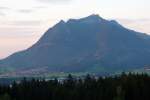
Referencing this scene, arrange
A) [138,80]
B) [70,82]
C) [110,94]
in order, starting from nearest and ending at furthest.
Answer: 1. [110,94]
2. [138,80]
3. [70,82]

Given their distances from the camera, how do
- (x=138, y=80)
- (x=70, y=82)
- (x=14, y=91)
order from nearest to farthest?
(x=138, y=80) < (x=14, y=91) < (x=70, y=82)

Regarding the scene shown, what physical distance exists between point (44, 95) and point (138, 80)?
1198 inches

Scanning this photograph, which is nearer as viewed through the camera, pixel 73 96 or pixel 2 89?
pixel 73 96

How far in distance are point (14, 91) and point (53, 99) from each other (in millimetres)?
17546

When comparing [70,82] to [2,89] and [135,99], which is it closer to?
[2,89]

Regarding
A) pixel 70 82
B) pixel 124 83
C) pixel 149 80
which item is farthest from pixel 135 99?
pixel 70 82

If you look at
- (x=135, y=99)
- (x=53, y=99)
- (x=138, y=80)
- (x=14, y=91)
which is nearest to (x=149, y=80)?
(x=138, y=80)

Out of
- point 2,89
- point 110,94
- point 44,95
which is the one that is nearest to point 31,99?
point 44,95

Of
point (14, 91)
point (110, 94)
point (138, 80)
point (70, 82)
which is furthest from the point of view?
point (70, 82)

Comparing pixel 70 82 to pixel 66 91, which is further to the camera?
pixel 70 82

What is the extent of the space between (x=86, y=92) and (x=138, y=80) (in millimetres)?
16781

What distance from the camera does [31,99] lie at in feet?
523

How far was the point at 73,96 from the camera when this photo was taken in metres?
148

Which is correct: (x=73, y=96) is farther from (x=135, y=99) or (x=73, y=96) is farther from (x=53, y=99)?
(x=135, y=99)
